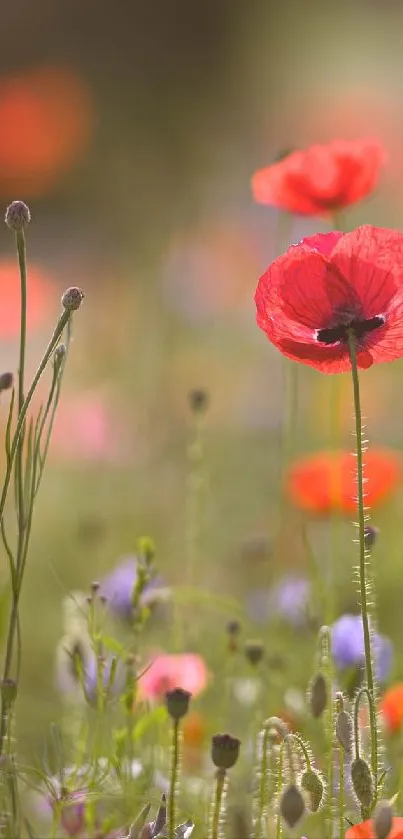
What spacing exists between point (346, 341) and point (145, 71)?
3730 millimetres

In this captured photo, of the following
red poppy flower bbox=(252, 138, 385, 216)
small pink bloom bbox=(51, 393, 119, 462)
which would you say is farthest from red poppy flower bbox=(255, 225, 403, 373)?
small pink bloom bbox=(51, 393, 119, 462)

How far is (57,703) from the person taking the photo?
4.85 feet

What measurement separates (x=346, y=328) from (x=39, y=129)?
328cm

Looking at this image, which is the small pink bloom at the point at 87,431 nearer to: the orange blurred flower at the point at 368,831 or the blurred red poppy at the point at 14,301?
the blurred red poppy at the point at 14,301

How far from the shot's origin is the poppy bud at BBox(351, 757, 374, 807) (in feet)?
1.90

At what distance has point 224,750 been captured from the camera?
24.0 inches

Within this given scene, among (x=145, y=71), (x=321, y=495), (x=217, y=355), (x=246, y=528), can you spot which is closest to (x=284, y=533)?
(x=246, y=528)

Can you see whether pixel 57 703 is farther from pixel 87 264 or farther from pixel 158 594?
pixel 87 264

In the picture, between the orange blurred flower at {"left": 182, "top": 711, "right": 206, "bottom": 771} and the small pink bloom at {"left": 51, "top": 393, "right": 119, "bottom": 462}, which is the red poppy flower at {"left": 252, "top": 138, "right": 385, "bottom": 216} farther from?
the small pink bloom at {"left": 51, "top": 393, "right": 119, "bottom": 462}

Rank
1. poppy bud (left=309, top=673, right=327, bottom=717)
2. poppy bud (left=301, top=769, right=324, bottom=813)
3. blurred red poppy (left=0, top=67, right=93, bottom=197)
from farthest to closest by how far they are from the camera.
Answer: blurred red poppy (left=0, top=67, right=93, bottom=197), poppy bud (left=309, top=673, right=327, bottom=717), poppy bud (left=301, top=769, right=324, bottom=813)

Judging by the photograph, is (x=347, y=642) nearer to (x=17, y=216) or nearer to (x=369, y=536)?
(x=369, y=536)

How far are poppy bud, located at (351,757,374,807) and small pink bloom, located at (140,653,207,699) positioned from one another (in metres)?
0.50

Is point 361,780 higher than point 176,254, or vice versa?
point 176,254

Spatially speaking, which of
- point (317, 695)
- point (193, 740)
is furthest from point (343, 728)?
point (193, 740)
